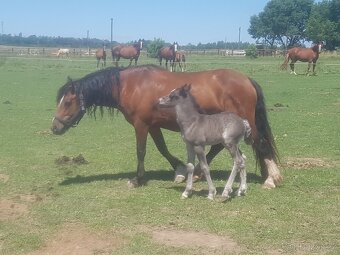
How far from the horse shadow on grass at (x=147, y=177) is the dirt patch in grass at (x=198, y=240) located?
8.25 feet

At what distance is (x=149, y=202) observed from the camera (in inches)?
301

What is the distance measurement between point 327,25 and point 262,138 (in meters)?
73.7

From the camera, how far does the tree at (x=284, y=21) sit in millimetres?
107625

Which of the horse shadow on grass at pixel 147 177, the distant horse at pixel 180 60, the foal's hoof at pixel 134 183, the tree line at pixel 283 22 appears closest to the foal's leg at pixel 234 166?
the horse shadow on grass at pixel 147 177

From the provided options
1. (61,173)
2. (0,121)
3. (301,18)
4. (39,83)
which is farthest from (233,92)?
(301,18)

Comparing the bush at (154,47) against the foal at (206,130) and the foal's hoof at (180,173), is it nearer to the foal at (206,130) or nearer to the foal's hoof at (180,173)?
the foal's hoof at (180,173)

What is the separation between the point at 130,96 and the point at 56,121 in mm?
1295

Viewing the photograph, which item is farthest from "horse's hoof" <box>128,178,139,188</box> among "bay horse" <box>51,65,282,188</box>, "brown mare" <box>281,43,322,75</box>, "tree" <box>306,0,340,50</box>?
"tree" <box>306,0,340,50</box>

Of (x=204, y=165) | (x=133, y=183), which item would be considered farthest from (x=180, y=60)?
(x=204, y=165)

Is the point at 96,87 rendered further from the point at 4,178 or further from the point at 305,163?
the point at 305,163

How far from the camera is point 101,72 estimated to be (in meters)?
8.91

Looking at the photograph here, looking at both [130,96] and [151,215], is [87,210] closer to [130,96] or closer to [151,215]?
[151,215]

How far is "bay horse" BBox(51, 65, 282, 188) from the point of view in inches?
330

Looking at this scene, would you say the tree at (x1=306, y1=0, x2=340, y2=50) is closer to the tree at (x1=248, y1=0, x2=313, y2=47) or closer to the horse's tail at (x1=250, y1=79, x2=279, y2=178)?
the tree at (x1=248, y1=0, x2=313, y2=47)
